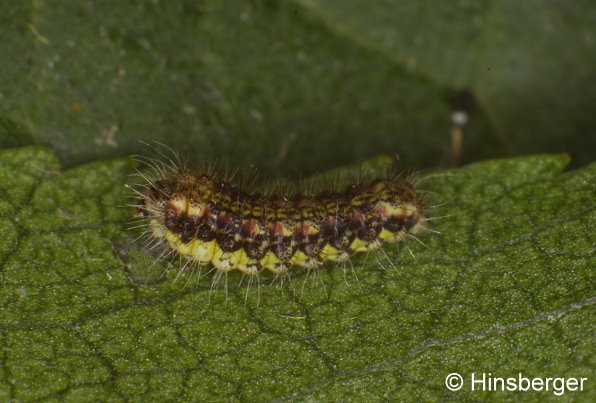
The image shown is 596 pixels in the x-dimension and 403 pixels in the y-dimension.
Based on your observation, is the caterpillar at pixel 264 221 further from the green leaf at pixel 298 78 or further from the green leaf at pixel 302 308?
the green leaf at pixel 298 78

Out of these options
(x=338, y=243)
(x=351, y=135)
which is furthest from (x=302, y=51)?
(x=338, y=243)

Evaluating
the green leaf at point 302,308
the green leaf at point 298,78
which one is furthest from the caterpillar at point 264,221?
the green leaf at point 298,78

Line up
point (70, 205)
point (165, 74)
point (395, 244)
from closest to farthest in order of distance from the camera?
point (70, 205) < point (395, 244) < point (165, 74)

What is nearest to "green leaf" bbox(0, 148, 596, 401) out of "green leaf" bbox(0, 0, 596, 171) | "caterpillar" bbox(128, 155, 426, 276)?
"caterpillar" bbox(128, 155, 426, 276)

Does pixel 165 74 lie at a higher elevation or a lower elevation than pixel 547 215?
higher

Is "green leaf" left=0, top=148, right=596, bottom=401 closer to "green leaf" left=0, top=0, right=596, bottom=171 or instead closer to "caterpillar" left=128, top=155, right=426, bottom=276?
"caterpillar" left=128, top=155, right=426, bottom=276

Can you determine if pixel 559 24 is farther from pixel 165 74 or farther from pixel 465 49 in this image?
pixel 165 74
